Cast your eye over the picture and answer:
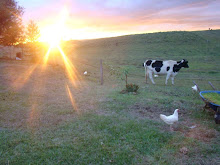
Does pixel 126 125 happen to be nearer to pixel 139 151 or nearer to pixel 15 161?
pixel 139 151

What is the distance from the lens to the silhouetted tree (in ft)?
59.7

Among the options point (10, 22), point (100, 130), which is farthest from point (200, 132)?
point (10, 22)

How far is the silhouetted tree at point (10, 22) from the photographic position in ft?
59.7

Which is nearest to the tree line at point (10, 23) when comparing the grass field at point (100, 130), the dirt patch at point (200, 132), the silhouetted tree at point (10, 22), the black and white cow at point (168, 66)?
the silhouetted tree at point (10, 22)

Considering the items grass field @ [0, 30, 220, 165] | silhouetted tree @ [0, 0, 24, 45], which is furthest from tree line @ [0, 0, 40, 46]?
grass field @ [0, 30, 220, 165]

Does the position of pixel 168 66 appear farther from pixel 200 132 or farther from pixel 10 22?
pixel 10 22

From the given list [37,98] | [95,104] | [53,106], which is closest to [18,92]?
[37,98]

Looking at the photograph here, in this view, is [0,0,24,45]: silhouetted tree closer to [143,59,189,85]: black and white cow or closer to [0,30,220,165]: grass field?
[0,30,220,165]: grass field

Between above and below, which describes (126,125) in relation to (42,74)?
below

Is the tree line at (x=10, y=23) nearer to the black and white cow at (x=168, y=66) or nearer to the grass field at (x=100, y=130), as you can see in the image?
the grass field at (x=100, y=130)

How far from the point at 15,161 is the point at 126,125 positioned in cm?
356

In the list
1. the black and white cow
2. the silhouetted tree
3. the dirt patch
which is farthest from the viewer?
the silhouetted tree

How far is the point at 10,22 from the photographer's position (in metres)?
19.2

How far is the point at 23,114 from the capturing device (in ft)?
25.2
